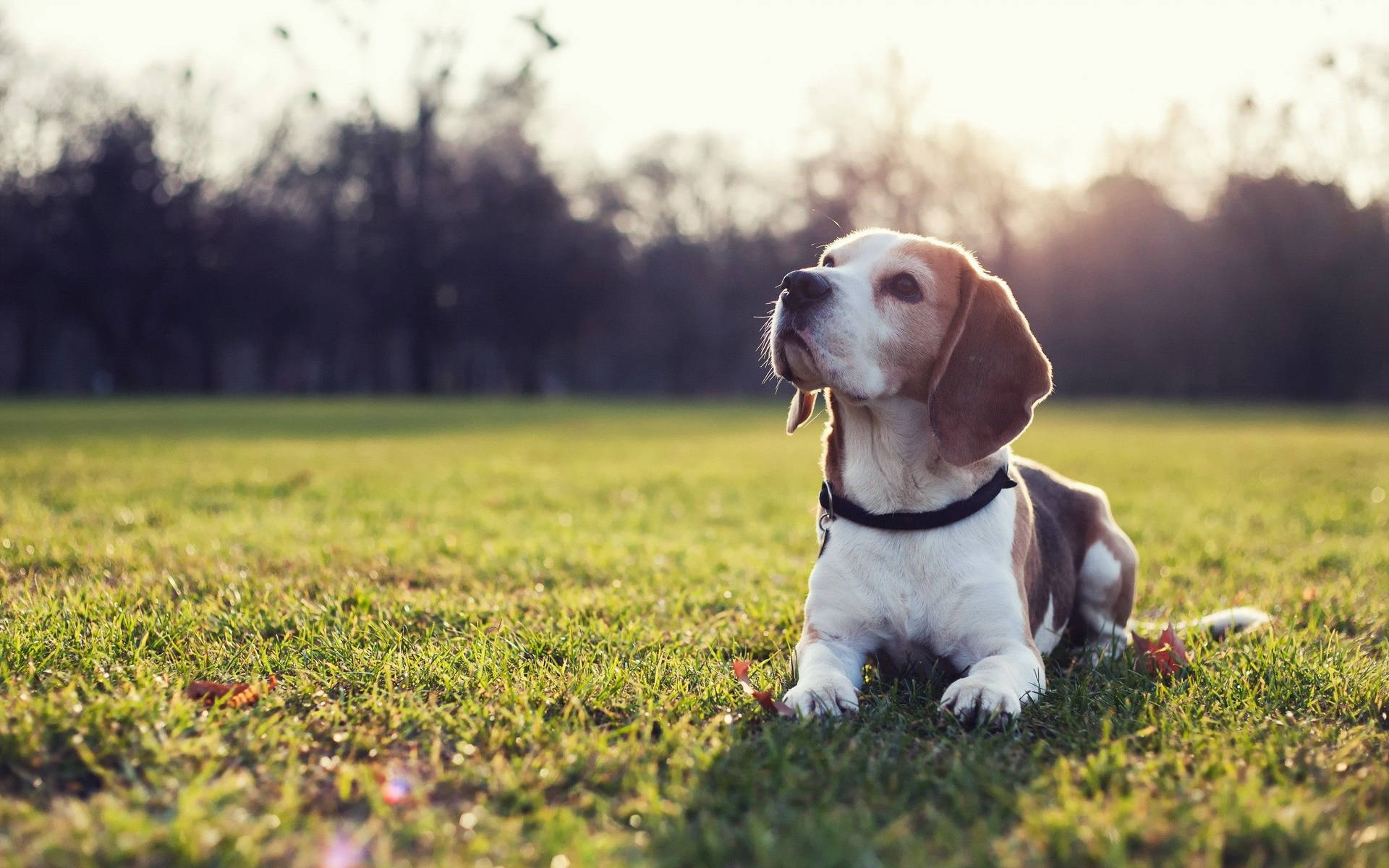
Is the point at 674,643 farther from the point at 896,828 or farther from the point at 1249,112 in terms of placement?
the point at 1249,112

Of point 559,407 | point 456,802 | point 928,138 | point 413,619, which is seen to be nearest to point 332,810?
point 456,802

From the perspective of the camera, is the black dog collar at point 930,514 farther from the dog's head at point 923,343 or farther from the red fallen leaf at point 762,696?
the red fallen leaf at point 762,696

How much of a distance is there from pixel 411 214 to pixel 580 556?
1615 inches

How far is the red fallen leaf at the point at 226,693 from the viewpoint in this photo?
11.1ft

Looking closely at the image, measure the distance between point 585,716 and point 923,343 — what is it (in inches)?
74.0

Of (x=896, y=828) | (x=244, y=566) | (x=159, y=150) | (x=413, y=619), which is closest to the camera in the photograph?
(x=896, y=828)

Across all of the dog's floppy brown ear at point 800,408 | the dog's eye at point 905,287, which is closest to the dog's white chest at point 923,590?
the dog's floppy brown ear at point 800,408

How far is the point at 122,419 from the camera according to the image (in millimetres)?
22656

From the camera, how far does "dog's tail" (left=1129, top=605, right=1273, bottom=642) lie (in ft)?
15.6

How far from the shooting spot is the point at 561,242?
1925 inches

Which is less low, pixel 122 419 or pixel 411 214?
pixel 411 214

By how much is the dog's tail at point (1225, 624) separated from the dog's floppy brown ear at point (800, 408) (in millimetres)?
1901

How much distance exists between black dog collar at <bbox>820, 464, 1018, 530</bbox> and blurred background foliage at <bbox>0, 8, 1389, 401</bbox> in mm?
34059

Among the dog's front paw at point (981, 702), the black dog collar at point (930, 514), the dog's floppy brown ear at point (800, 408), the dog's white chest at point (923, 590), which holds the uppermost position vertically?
the dog's floppy brown ear at point (800, 408)
